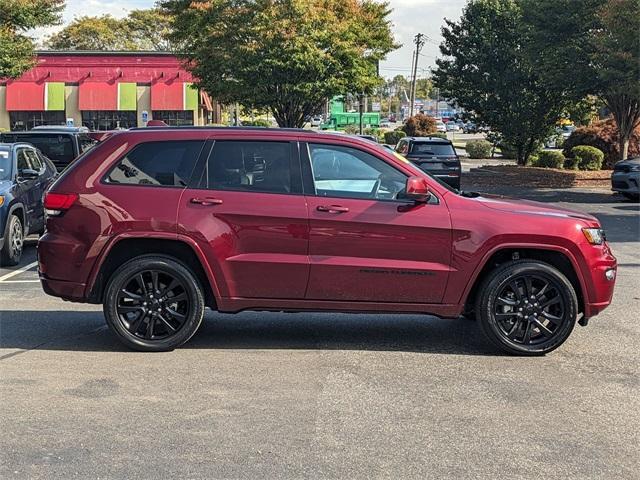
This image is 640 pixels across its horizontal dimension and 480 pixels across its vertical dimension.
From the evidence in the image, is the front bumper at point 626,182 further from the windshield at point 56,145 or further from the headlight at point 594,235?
the headlight at point 594,235

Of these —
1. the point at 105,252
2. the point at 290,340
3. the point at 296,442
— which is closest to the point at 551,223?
the point at 290,340

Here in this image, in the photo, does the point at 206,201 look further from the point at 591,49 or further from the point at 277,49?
the point at 277,49

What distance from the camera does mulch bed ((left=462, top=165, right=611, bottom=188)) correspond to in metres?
26.5

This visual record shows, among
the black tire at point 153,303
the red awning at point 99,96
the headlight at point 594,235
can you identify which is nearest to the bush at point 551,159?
the headlight at point 594,235

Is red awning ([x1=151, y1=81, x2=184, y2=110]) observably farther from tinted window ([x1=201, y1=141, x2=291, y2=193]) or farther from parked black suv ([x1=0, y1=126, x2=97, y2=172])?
tinted window ([x1=201, y1=141, x2=291, y2=193])

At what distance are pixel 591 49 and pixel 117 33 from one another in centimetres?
6068

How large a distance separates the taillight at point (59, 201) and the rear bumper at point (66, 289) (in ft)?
1.84

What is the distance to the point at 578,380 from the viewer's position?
5.67 metres

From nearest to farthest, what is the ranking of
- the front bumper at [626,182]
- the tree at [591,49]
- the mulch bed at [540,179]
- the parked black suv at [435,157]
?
the tree at [591,49] < the front bumper at [626,182] < the parked black suv at [435,157] < the mulch bed at [540,179]

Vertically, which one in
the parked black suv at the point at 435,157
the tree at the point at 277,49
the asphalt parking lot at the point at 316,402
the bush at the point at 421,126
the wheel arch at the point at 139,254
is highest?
the tree at the point at 277,49

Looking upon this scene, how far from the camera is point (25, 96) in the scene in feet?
178

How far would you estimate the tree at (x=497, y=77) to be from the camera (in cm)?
3158

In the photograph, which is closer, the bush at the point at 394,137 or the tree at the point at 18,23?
the tree at the point at 18,23

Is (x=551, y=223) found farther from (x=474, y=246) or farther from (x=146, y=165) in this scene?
A: (x=146, y=165)
